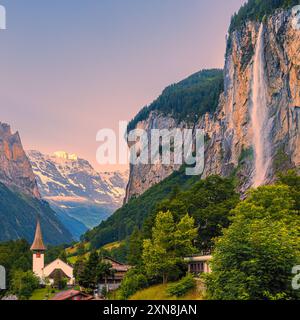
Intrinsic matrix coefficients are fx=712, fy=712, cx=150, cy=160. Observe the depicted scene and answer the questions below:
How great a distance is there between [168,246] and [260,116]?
11059 cm

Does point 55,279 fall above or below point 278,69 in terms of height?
below

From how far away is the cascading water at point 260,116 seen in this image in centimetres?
17325

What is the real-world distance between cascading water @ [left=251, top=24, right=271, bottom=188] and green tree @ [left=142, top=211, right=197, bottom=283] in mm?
92348

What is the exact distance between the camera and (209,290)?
2030 inches

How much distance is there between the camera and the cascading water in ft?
568

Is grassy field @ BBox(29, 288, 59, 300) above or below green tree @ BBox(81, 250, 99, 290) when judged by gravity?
below

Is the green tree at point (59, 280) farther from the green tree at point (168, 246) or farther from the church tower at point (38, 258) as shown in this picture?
the green tree at point (168, 246)

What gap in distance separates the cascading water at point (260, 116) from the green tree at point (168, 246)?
92348mm

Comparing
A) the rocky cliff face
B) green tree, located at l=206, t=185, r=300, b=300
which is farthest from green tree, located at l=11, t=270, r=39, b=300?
green tree, located at l=206, t=185, r=300, b=300

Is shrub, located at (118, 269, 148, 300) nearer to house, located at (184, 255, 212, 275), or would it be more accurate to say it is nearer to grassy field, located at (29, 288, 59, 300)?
house, located at (184, 255, 212, 275)

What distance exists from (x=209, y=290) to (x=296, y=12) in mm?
128966

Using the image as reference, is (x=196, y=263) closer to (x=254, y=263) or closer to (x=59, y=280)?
(x=254, y=263)
